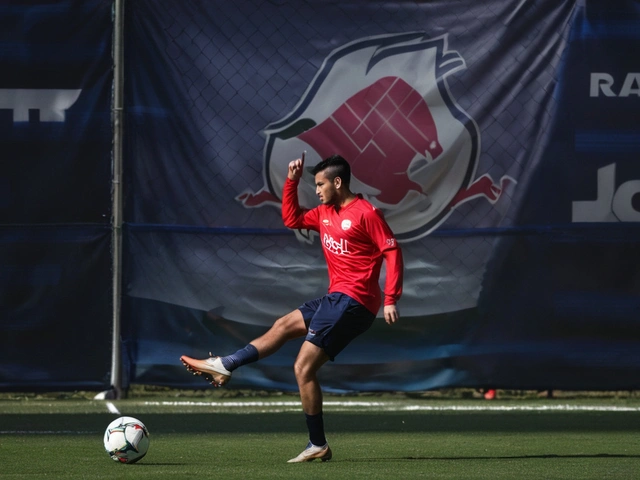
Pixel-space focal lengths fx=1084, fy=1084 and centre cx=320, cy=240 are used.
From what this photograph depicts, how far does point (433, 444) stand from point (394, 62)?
3.37m

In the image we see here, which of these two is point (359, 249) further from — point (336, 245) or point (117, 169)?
point (117, 169)

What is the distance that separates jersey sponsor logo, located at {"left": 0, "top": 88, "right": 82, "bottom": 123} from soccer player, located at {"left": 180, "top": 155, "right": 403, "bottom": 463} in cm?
286

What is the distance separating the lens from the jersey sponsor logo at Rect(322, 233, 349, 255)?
6.30 meters

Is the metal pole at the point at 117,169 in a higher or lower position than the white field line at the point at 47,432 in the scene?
higher

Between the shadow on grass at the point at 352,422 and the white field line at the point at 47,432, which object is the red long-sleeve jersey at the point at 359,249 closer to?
the shadow on grass at the point at 352,422

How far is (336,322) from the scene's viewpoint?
616 cm

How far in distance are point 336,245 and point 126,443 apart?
1642 mm

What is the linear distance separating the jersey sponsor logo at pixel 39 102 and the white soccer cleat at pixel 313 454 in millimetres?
3868

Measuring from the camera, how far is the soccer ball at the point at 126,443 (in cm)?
577

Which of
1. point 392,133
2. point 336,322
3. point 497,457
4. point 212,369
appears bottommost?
point 497,457

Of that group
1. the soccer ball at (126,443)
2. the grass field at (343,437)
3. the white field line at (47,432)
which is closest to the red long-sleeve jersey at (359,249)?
the grass field at (343,437)

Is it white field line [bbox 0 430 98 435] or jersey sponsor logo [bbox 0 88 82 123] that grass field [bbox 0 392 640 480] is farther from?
jersey sponsor logo [bbox 0 88 82 123]

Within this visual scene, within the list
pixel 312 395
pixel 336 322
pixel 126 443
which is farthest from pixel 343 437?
pixel 126 443

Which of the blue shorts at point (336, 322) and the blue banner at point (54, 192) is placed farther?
the blue banner at point (54, 192)
